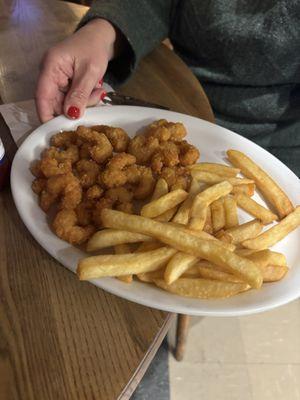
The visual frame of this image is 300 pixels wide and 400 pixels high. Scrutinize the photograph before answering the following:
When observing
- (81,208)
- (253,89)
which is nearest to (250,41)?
(253,89)

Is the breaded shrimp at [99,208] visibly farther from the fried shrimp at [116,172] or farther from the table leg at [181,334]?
the table leg at [181,334]

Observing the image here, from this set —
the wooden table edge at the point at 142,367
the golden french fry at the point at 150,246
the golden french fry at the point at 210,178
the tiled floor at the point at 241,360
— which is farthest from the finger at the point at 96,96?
the tiled floor at the point at 241,360

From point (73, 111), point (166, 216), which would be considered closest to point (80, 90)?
point (73, 111)

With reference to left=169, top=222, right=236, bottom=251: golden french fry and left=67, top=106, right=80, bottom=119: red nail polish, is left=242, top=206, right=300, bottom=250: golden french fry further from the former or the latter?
left=67, top=106, right=80, bottom=119: red nail polish

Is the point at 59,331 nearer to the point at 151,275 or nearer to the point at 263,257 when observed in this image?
the point at 151,275

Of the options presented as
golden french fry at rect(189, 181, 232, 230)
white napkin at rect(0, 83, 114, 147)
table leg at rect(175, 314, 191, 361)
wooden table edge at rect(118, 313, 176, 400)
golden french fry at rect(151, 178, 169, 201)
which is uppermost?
golden french fry at rect(189, 181, 232, 230)

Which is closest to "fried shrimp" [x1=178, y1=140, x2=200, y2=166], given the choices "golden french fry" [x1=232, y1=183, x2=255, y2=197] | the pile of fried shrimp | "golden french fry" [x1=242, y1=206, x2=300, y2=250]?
the pile of fried shrimp
